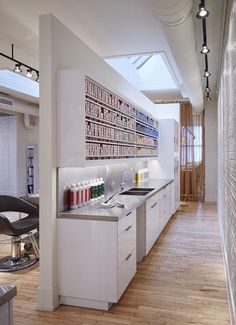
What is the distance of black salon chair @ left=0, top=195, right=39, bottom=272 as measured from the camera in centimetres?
371

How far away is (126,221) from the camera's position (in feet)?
10.1

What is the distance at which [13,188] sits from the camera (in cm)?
959

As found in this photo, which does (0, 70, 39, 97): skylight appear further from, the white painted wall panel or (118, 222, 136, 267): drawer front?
the white painted wall panel

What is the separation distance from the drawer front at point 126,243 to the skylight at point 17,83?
517 centimetres

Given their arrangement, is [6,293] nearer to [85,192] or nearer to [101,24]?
[85,192]

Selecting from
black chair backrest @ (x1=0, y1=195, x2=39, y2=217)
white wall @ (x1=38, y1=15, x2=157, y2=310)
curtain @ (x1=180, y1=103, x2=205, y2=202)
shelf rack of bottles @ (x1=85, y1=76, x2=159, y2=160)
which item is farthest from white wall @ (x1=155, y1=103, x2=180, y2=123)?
white wall @ (x1=38, y1=15, x2=157, y2=310)

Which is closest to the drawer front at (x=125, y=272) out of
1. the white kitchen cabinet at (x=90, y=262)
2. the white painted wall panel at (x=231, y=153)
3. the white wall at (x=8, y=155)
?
the white kitchen cabinet at (x=90, y=262)

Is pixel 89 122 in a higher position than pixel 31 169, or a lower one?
higher

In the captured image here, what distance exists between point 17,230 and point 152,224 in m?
1.90

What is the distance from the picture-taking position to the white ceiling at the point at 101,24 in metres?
3.44

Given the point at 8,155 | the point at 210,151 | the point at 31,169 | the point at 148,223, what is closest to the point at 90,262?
the point at 148,223

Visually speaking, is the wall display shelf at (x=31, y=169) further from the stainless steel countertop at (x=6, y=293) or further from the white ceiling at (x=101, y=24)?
the stainless steel countertop at (x=6, y=293)

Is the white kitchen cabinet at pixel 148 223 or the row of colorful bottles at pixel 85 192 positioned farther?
the white kitchen cabinet at pixel 148 223

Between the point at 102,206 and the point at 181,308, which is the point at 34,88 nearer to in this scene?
the point at 102,206
